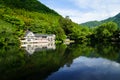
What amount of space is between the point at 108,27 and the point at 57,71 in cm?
9446

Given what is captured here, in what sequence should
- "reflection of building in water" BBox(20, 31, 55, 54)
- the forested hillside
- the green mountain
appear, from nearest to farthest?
the green mountain
the forested hillside
"reflection of building in water" BBox(20, 31, 55, 54)

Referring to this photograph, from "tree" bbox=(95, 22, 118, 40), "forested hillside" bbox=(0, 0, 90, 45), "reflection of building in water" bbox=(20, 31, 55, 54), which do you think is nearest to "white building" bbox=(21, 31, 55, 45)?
"reflection of building in water" bbox=(20, 31, 55, 54)

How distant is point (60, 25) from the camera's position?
122500mm

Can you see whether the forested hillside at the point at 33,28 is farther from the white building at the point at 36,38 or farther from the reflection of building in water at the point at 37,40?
the reflection of building in water at the point at 37,40

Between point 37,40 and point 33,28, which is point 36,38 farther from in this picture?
point 33,28

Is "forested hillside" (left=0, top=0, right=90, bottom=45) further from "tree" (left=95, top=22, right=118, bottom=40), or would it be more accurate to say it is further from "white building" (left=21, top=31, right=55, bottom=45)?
"tree" (left=95, top=22, right=118, bottom=40)

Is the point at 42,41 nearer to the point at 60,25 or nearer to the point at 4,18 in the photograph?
the point at 4,18

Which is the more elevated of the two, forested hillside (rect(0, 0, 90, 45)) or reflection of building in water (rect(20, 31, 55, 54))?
forested hillside (rect(0, 0, 90, 45))

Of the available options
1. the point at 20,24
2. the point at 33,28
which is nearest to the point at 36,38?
the point at 20,24

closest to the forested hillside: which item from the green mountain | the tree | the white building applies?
the green mountain

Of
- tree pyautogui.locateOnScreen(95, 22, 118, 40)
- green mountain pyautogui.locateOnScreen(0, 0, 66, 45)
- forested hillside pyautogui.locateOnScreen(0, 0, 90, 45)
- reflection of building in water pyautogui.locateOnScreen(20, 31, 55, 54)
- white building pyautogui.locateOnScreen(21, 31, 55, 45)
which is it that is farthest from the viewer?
tree pyautogui.locateOnScreen(95, 22, 118, 40)

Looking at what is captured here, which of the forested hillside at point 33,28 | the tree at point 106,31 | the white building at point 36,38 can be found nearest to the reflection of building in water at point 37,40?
the white building at point 36,38

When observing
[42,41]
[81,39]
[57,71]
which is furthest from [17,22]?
[57,71]

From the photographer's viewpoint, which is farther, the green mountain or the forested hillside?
the forested hillside
